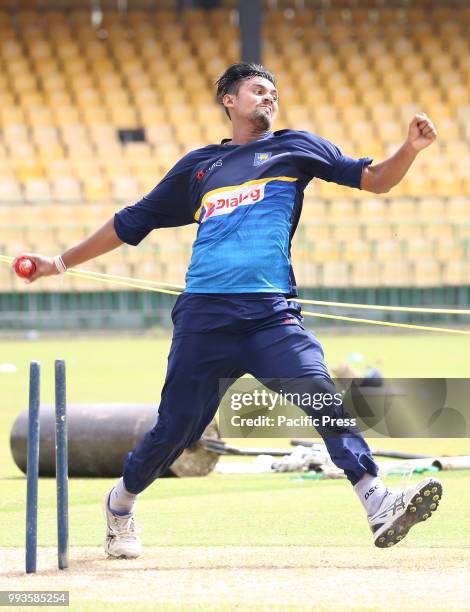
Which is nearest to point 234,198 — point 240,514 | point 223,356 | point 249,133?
point 249,133

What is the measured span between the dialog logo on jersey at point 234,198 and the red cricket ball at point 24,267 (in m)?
0.94

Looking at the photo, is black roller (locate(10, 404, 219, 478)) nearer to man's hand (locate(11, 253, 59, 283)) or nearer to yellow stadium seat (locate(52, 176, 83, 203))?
man's hand (locate(11, 253, 59, 283))

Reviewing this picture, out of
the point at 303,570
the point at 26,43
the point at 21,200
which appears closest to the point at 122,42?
the point at 26,43

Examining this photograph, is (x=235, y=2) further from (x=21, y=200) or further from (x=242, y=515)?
(x=242, y=515)

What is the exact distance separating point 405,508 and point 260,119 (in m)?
1.87

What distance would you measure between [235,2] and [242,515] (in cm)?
2528

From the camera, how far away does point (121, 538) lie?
629cm

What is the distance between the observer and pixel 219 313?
19.3 ft

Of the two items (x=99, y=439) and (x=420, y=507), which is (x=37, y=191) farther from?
(x=420, y=507)

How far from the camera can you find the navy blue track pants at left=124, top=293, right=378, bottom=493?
5.82 metres

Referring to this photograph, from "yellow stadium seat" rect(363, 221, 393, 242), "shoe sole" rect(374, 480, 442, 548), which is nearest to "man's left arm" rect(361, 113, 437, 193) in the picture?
"shoe sole" rect(374, 480, 442, 548)

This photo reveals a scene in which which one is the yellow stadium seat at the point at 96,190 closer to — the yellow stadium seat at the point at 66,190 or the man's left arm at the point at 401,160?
the yellow stadium seat at the point at 66,190
